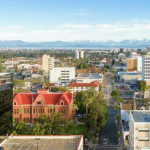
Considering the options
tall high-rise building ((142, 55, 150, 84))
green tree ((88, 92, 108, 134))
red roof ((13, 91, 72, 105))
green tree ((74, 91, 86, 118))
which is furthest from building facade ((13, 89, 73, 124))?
tall high-rise building ((142, 55, 150, 84))

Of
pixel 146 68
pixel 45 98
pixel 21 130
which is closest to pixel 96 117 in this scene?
pixel 45 98

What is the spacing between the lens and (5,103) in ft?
95.4

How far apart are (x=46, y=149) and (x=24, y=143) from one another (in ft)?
9.34

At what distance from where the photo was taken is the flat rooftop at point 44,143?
88.6 ft

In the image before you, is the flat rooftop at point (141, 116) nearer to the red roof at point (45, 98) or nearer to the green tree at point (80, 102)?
the red roof at point (45, 98)

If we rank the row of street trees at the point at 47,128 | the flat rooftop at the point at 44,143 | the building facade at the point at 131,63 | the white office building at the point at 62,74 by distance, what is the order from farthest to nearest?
1. the building facade at the point at 131,63
2. the white office building at the point at 62,74
3. the row of street trees at the point at 47,128
4. the flat rooftop at the point at 44,143

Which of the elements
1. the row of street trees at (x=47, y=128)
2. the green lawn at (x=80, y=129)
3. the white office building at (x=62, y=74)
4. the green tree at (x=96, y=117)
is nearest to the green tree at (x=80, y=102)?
the green lawn at (x=80, y=129)

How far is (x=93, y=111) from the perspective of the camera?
148 ft

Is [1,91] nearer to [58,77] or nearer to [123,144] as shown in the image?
[123,144]

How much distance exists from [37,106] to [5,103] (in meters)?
20.2

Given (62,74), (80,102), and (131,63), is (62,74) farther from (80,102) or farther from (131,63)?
(131,63)

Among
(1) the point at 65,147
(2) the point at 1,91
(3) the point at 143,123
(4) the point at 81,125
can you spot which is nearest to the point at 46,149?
(1) the point at 65,147

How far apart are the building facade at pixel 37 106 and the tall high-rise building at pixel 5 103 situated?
61.0 feet

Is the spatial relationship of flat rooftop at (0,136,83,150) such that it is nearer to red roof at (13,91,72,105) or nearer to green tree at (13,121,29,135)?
green tree at (13,121,29,135)
